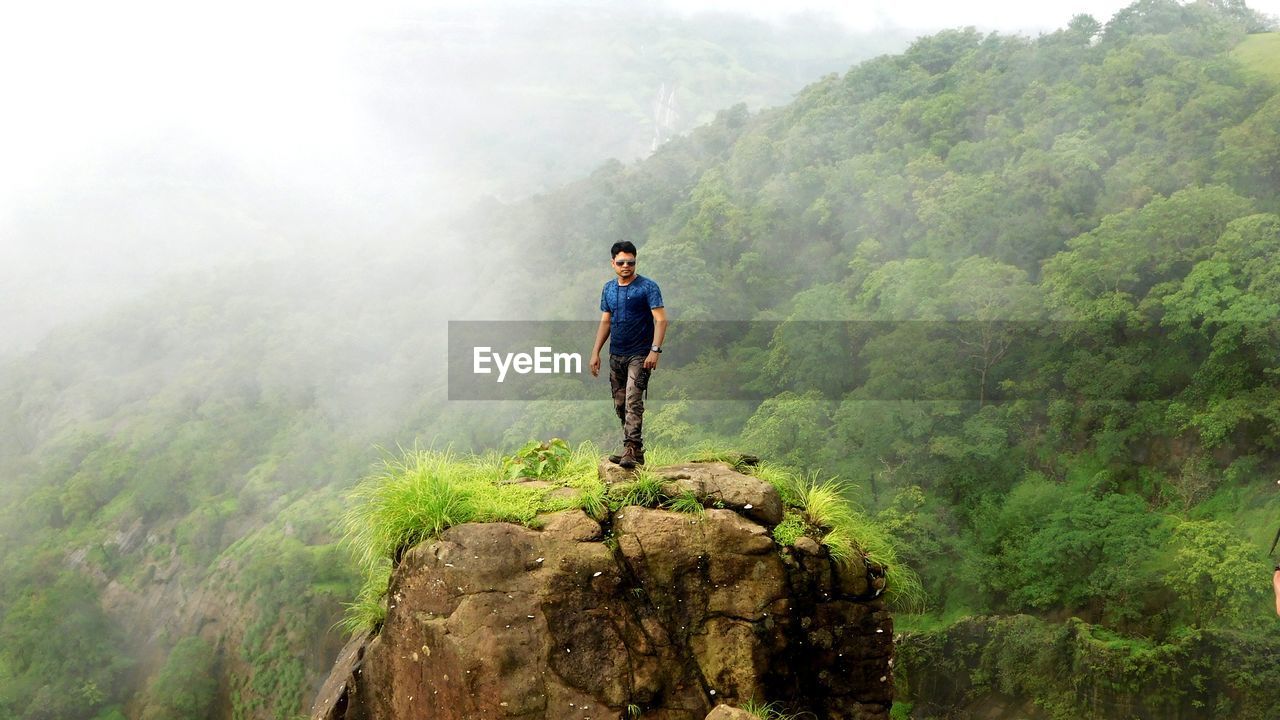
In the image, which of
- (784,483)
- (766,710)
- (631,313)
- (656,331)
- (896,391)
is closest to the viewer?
(766,710)

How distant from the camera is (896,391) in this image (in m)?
32.2

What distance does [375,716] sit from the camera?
6824 mm

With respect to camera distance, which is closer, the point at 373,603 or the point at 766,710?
the point at 766,710

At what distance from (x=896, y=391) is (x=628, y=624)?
89.7 ft

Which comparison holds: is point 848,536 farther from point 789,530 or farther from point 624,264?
point 624,264

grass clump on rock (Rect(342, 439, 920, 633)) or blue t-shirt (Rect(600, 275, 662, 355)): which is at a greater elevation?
blue t-shirt (Rect(600, 275, 662, 355))

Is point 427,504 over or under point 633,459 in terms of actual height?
under

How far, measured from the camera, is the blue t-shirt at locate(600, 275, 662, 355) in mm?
7203

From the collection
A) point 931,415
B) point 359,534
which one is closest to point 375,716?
point 359,534

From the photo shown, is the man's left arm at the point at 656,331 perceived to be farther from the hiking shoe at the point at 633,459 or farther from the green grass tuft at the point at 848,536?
the green grass tuft at the point at 848,536

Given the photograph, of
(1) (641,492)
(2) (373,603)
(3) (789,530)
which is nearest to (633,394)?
(1) (641,492)

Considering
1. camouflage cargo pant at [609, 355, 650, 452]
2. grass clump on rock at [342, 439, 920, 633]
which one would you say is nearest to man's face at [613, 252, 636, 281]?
camouflage cargo pant at [609, 355, 650, 452]

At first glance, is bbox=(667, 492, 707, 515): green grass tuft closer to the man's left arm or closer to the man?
the man

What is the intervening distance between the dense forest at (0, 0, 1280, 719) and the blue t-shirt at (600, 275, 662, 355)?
18511 millimetres
